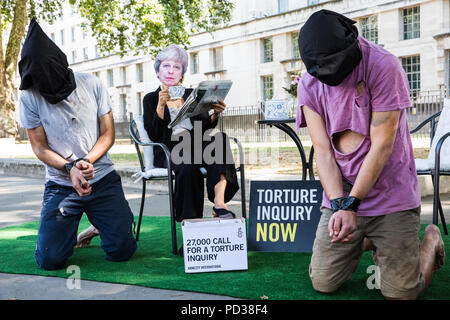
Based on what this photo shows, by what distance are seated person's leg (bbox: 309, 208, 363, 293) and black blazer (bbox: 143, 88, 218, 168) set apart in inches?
65.6

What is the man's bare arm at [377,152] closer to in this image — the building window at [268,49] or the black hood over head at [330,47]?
the black hood over head at [330,47]

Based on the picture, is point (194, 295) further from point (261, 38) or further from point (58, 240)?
point (261, 38)

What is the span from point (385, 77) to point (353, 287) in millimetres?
1211

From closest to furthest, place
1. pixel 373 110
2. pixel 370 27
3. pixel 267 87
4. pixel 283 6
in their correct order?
pixel 373 110, pixel 370 27, pixel 283 6, pixel 267 87

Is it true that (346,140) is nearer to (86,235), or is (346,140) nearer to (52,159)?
(52,159)

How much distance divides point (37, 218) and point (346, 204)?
450 cm

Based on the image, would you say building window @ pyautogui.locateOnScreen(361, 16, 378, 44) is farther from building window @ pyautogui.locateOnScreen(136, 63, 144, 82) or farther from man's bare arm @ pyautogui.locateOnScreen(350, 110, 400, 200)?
man's bare arm @ pyautogui.locateOnScreen(350, 110, 400, 200)

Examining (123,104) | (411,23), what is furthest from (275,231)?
(123,104)

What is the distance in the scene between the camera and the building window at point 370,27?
29547 millimetres

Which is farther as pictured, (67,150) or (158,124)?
(158,124)

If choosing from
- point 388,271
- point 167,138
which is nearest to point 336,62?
point 388,271

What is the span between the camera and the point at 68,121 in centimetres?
401

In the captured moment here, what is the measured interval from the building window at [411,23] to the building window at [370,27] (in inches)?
62.4

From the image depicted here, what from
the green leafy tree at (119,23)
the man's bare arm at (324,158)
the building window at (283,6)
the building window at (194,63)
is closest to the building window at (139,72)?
the building window at (194,63)
